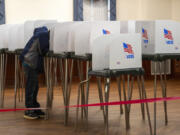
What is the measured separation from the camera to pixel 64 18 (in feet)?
31.4

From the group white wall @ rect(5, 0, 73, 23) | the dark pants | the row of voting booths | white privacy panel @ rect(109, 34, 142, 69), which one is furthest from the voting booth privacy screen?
white wall @ rect(5, 0, 73, 23)

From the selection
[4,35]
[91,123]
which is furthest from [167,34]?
[4,35]

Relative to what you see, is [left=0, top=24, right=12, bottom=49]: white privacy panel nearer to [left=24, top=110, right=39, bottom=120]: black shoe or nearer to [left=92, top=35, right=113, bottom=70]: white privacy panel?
[left=24, top=110, right=39, bottom=120]: black shoe

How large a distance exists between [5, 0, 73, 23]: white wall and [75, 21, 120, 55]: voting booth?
4.91 metres

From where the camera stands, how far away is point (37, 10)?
9203 millimetres

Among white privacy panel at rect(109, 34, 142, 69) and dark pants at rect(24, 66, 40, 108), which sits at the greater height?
white privacy panel at rect(109, 34, 142, 69)

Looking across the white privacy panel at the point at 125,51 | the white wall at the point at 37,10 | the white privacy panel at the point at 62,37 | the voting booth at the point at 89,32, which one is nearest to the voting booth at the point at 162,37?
the white privacy panel at the point at 125,51

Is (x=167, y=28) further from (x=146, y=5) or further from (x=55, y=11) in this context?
(x=146, y=5)

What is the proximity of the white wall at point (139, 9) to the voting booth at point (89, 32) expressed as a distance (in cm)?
616

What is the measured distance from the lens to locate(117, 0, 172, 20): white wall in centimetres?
1033

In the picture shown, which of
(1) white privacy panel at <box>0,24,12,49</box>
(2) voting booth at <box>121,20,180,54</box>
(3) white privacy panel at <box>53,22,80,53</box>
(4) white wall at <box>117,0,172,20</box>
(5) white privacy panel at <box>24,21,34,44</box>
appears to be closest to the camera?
(2) voting booth at <box>121,20,180,54</box>

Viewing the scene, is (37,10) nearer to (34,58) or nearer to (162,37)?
(34,58)

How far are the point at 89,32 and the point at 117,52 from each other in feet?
2.19

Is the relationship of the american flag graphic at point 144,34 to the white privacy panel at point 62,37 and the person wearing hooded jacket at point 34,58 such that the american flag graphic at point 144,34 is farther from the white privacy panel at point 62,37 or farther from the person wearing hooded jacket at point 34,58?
the person wearing hooded jacket at point 34,58
